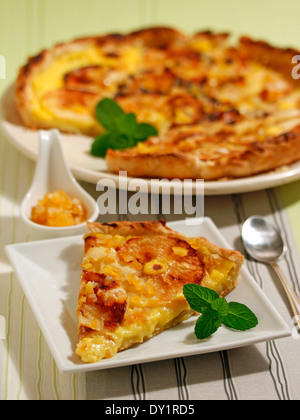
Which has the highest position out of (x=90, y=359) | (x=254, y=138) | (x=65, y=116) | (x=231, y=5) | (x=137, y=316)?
(x=231, y=5)

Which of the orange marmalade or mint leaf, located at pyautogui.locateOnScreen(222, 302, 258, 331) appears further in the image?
the orange marmalade

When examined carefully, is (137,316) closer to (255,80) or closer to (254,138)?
(254,138)

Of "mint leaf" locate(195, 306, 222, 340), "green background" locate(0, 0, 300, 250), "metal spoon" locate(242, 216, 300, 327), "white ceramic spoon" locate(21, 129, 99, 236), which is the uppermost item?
"green background" locate(0, 0, 300, 250)

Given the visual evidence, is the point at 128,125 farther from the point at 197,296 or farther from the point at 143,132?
the point at 197,296

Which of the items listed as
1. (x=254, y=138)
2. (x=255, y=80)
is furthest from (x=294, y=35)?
(x=254, y=138)

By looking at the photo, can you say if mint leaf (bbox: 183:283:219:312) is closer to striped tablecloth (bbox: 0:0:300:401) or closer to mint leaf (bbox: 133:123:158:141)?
striped tablecloth (bbox: 0:0:300:401)

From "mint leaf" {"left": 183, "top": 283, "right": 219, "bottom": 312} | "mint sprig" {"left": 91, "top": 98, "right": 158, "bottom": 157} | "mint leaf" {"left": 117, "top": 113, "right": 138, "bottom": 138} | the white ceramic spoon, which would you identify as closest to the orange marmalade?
the white ceramic spoon

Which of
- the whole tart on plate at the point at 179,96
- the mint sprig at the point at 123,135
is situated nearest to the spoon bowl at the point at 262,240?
the whole tart on plate at the point at 179,96
